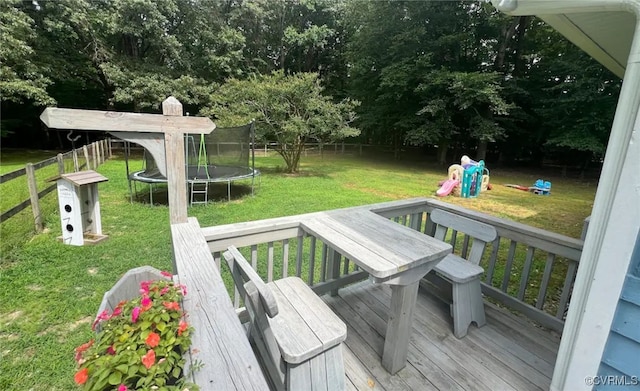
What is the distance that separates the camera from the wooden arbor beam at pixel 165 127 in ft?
6.81

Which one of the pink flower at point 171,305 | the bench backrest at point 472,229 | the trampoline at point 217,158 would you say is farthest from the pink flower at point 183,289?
the trampoline at point 217,158

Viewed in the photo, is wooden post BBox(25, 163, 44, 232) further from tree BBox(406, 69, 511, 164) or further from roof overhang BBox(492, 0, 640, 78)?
tree BBox(406, 69, 511, 164)

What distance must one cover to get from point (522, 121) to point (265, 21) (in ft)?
52.3

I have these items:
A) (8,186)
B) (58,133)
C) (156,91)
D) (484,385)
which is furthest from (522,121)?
(58,133)

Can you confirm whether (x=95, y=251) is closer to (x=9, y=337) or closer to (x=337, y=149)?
(x=9, y=337)

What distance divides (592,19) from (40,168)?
24.4 feet

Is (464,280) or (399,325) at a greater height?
(464,280)

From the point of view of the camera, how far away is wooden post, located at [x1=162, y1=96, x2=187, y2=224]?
6.99 ft

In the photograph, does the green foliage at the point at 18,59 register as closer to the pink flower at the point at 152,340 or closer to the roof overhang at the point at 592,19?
the pink flower at the point at 152,340

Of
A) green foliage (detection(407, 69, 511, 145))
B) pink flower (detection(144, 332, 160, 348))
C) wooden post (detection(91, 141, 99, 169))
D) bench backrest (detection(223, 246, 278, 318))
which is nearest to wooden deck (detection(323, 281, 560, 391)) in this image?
bench backrest (detection(223, 246, 278, 318))

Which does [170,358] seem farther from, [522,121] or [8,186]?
[522,121]

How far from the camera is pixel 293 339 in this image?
1.32 metres

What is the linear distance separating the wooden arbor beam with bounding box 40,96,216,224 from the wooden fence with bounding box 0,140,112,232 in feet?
8.75

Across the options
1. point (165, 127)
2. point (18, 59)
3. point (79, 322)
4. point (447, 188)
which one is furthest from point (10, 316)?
point (18, 59)
